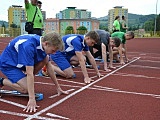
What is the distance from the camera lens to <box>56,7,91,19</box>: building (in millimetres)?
96188

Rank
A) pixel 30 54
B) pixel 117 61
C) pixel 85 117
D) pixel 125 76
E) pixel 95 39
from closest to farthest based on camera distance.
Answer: pixel 85 117 < pixel 30 54 < pixel 95 39 < pixel 125 76 < pixel 117 61

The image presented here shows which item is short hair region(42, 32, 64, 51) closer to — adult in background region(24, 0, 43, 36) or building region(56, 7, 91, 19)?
adult in background region(24, 0, 43, 36)

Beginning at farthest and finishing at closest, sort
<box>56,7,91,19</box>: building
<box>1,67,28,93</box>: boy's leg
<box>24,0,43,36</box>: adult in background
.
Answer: <box>56,7,91,19</box>: building, <box>24,0,43,36</box>: adult in background, <box>1,67,28,93</box>: boy's leg

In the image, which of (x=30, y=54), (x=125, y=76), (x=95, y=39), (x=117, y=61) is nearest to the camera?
(x=30, y=54)

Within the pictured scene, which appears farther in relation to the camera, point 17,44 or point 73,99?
point 73,99

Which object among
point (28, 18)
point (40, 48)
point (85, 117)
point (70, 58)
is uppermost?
point (28, 18)

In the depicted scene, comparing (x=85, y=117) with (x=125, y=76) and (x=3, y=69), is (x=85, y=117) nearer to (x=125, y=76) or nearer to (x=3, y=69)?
(x=3, y=69)

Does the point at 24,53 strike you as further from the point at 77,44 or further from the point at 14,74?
the point at 77,44

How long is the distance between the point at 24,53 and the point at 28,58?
0.30 ft

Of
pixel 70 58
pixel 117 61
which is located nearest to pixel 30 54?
pixel 70 58

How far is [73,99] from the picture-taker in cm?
404

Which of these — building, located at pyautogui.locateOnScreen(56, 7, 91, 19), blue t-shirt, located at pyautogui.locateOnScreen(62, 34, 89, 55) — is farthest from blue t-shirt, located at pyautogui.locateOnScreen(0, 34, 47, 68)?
building, located at pyautogui.locateOnScreen(56, 7, 91, 19)

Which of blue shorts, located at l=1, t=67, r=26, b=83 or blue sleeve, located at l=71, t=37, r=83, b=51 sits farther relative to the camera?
blue sleeve, located at l=71, t=37, r=83, b=51

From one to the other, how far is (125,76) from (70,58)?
1.46m
